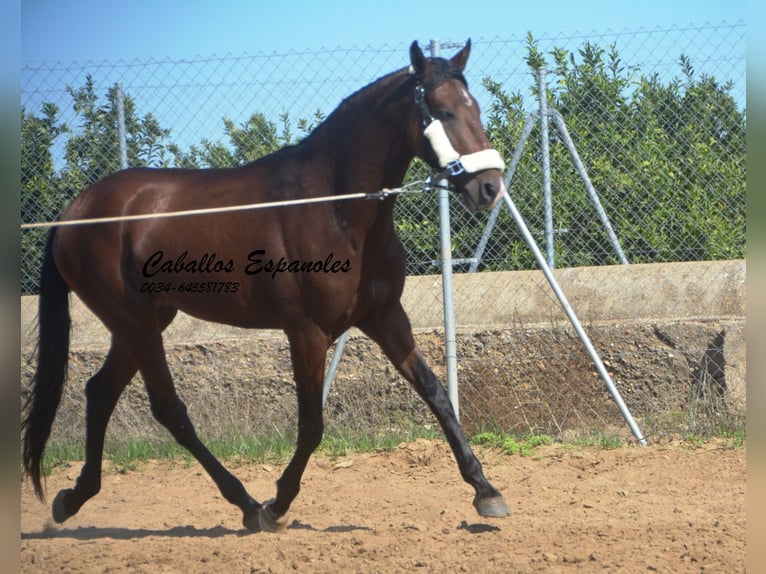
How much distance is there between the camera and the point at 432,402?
4438 mm

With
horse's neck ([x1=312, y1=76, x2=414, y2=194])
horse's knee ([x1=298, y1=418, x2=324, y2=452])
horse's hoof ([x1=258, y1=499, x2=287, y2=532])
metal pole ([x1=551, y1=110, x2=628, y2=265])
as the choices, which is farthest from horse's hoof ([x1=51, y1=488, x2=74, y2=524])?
metal pole ([x1=551, y1=110, x2=628, y2=265])

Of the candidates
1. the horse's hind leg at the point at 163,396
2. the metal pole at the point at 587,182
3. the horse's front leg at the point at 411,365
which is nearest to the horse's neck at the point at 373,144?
the horse's front leg at the point at 411,365

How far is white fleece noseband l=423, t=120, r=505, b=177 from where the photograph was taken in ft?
12.8

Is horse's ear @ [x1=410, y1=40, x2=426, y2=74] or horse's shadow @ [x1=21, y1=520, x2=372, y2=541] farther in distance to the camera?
horse's shadow @ [x1=21, y1=520, x2=372, y2=541]

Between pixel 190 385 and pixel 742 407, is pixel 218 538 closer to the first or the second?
pixel 190 385

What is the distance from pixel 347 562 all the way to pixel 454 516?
103 cm

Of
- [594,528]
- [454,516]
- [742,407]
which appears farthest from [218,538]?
[742,407]

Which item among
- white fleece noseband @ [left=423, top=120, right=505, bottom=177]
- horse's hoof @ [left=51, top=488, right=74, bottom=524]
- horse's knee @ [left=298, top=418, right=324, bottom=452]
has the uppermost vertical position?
white fleece noseband @ [left=423, top=120, right=505, bottom=177]

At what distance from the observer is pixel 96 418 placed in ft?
16.5

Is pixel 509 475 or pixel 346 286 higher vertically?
pixel 346 286

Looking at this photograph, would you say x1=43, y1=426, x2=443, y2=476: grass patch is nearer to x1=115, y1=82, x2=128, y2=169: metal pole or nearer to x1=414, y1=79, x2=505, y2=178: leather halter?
x1=115, y1=82, x2=128, y2=169: metal pole

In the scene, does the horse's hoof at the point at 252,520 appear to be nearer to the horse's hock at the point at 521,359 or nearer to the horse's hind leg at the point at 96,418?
the horse's hind leg at the point at 96,418

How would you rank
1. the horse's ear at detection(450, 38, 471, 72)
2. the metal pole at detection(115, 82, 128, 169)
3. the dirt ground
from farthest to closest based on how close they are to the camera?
the metal pole at detection(115, 82, 128, 169), the horse's ear at detection(450, 38, 471, 72), the dirt ground

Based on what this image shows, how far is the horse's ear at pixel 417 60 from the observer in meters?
4.11
